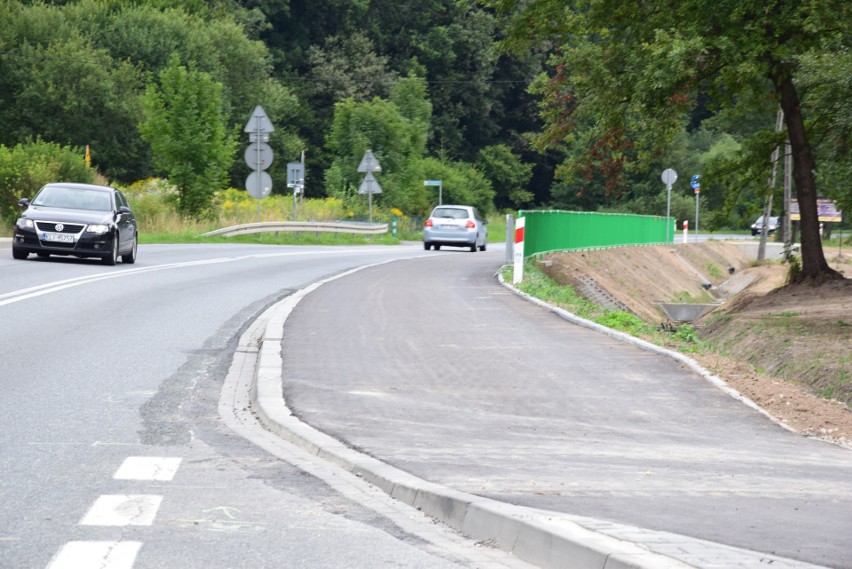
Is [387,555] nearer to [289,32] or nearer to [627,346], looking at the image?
[627,346]

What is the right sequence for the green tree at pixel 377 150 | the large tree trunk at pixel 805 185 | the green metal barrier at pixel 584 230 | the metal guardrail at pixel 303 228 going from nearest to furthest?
the large tree trunk at pixel 805 185 < the green metal barrier at pixel 584 230 < the metal guardrail at pixel 303 228 < the green tree at pixel 377 150

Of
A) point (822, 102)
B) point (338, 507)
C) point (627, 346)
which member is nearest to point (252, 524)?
point (338, 507)

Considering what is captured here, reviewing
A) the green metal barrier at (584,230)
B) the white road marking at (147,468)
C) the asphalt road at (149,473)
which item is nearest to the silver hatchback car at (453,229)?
the green metal barrier at (584,230)

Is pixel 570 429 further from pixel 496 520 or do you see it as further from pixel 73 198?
pixel 73 198

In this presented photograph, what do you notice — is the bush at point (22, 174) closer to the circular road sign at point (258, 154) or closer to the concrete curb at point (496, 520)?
the circular road sign at point (258, 154)

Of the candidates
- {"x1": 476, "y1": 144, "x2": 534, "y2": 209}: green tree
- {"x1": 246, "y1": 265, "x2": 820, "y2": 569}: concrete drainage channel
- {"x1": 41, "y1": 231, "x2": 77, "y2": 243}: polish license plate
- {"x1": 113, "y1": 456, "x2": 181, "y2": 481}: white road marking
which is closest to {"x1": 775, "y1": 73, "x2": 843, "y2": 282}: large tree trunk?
{"x1": 41, "y1": 231, "x2": 77, "y2": 243}: polish license plate

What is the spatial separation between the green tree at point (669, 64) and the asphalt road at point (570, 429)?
687 centimetres

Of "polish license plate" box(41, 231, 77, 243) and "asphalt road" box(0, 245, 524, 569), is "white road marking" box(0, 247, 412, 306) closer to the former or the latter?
"polish license plate" box(41, 231, 77, 243)

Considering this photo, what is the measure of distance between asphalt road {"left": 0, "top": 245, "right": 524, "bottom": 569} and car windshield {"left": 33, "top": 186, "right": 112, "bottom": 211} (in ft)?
33.3

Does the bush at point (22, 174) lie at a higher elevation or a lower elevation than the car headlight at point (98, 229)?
higher

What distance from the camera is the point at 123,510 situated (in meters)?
6.35

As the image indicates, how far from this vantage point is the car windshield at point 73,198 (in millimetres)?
25970

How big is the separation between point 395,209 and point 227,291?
37.8 m

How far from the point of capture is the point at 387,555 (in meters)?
5.66
